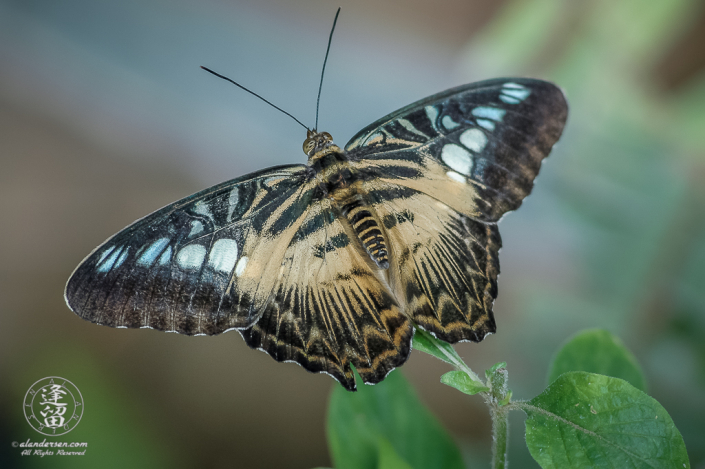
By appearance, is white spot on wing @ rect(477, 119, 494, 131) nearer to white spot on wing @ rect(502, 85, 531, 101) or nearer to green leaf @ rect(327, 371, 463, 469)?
white spot on wing @ rect(502, 85, 531, 101)

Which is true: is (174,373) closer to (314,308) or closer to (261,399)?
(261,399)

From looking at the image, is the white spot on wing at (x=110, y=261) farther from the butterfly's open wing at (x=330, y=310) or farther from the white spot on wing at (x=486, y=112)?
the white spot on wing at (x=486, y=112)

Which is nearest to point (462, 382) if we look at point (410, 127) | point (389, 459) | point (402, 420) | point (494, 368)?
point (494, 368)

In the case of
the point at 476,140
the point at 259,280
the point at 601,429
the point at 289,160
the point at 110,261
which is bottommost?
the point at 601,429

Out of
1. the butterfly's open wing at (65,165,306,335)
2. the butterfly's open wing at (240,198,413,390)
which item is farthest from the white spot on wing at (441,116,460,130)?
the butterfly's open wing at (65,165,306,335)

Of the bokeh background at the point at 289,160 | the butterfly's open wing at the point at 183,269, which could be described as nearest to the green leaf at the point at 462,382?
the butterfly's open wing at the point at 183,269

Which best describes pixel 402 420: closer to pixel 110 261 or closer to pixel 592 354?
pixel 592 354

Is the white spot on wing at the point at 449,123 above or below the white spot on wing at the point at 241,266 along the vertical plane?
above
